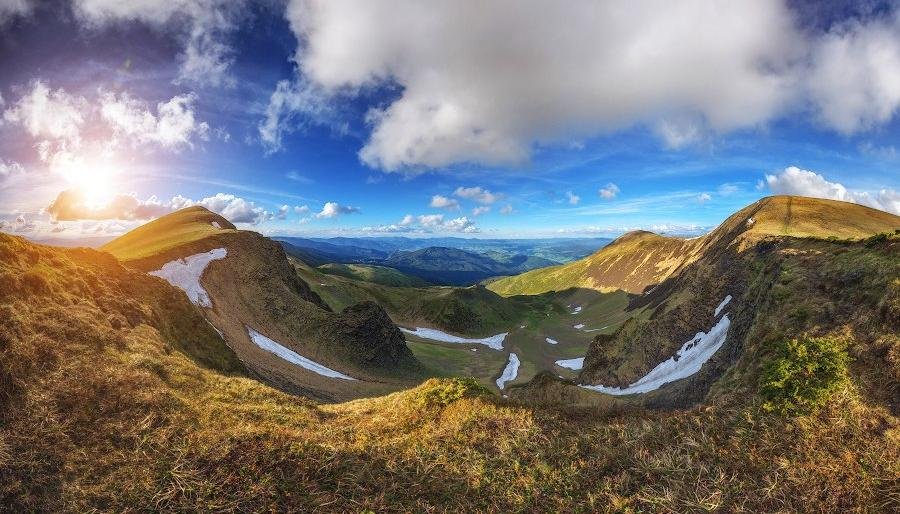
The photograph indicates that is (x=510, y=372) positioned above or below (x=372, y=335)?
below

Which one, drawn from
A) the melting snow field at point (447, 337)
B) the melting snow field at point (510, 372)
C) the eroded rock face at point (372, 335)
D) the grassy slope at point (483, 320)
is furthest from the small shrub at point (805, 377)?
the melting snow field at point (447, 337)

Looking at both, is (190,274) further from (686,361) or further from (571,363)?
(571,363)

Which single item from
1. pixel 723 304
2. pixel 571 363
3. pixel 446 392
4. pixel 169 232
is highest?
pixel 169 232

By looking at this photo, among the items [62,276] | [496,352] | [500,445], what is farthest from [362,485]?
[496,352]

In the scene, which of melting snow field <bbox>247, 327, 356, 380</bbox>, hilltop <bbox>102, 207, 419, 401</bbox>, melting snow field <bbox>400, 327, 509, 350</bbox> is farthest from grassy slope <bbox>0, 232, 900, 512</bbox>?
melting snow field <bbox>400, 327, 509, 350</bbox>

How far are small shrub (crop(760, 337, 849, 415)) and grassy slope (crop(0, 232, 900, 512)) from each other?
0.47m

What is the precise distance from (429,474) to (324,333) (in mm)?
57362

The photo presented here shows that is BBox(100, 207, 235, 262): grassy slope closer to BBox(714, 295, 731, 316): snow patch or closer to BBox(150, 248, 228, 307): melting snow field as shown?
BBox(150, 248, 228, 307): melting snow field

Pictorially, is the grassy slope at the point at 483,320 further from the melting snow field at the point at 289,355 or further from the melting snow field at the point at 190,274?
the melting snow field at the point at 190,274

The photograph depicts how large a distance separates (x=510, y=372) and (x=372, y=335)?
37.5 metres

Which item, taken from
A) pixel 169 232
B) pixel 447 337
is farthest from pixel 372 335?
pixel 447 337

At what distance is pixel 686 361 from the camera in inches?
1702

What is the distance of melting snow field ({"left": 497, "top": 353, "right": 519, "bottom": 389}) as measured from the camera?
83.0 metres

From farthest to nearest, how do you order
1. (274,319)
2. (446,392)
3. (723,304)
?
(274,319) → (723,304) → (446,392)
